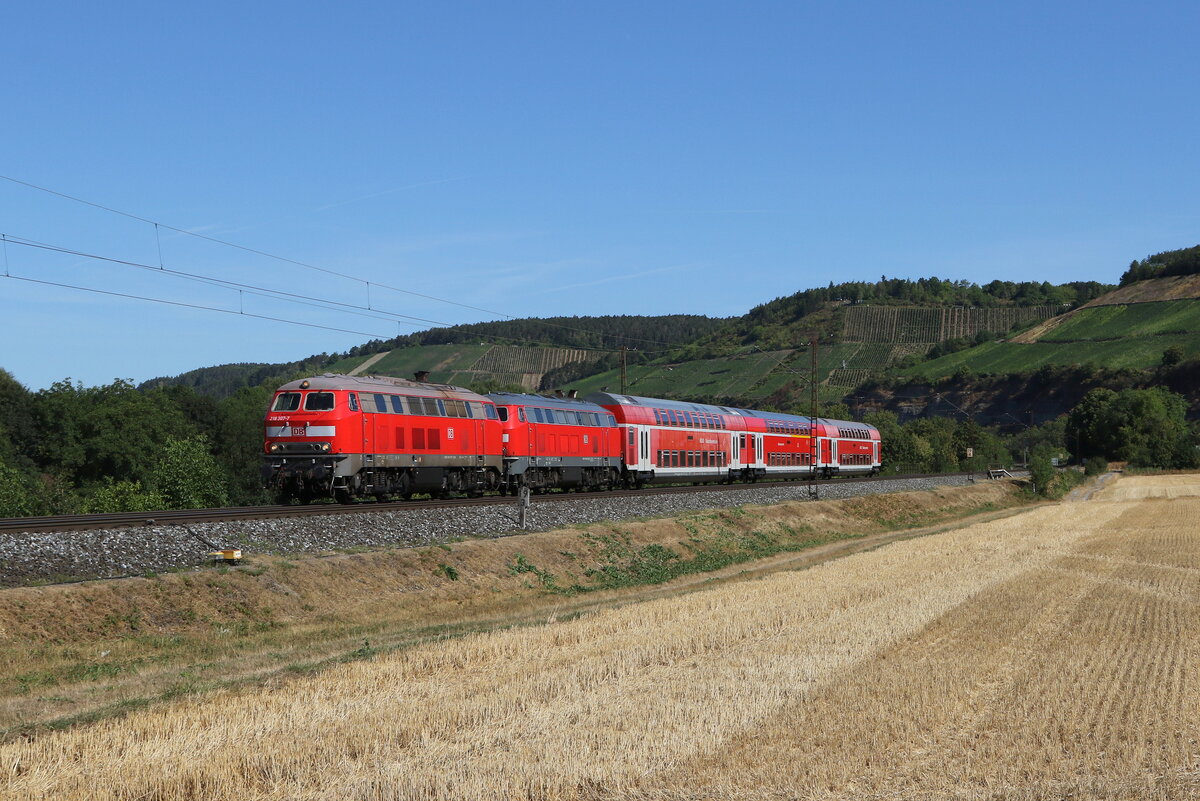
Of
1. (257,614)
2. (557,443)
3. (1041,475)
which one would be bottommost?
(1041,475)

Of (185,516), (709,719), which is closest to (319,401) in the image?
(185,516)

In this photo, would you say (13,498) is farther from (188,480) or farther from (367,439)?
(367,439)

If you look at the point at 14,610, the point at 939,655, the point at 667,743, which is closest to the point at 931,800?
the point at 667,743

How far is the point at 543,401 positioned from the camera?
52.0m

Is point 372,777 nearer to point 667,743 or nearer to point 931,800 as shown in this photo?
point 667,743

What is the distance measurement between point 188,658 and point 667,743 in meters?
10.8

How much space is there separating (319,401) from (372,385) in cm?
265

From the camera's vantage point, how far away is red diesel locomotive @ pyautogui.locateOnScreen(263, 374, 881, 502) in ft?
119

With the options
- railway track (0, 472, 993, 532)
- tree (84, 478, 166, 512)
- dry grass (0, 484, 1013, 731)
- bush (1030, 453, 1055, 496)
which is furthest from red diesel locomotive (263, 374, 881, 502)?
tree (84, 478, 166, 512)

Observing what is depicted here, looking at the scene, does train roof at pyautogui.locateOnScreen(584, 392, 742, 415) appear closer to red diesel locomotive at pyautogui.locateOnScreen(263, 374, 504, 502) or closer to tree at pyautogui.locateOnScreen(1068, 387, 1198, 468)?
red diesel locomotive at pyautogui.locateOnScreen(263, 374, 504, 502)

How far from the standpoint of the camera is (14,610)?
766 inches

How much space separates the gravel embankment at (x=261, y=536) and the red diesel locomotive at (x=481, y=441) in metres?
3.56

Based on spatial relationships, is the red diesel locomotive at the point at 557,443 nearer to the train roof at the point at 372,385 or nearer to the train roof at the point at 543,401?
the train roof at the point at 543,401

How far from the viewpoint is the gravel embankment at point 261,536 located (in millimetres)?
22594
